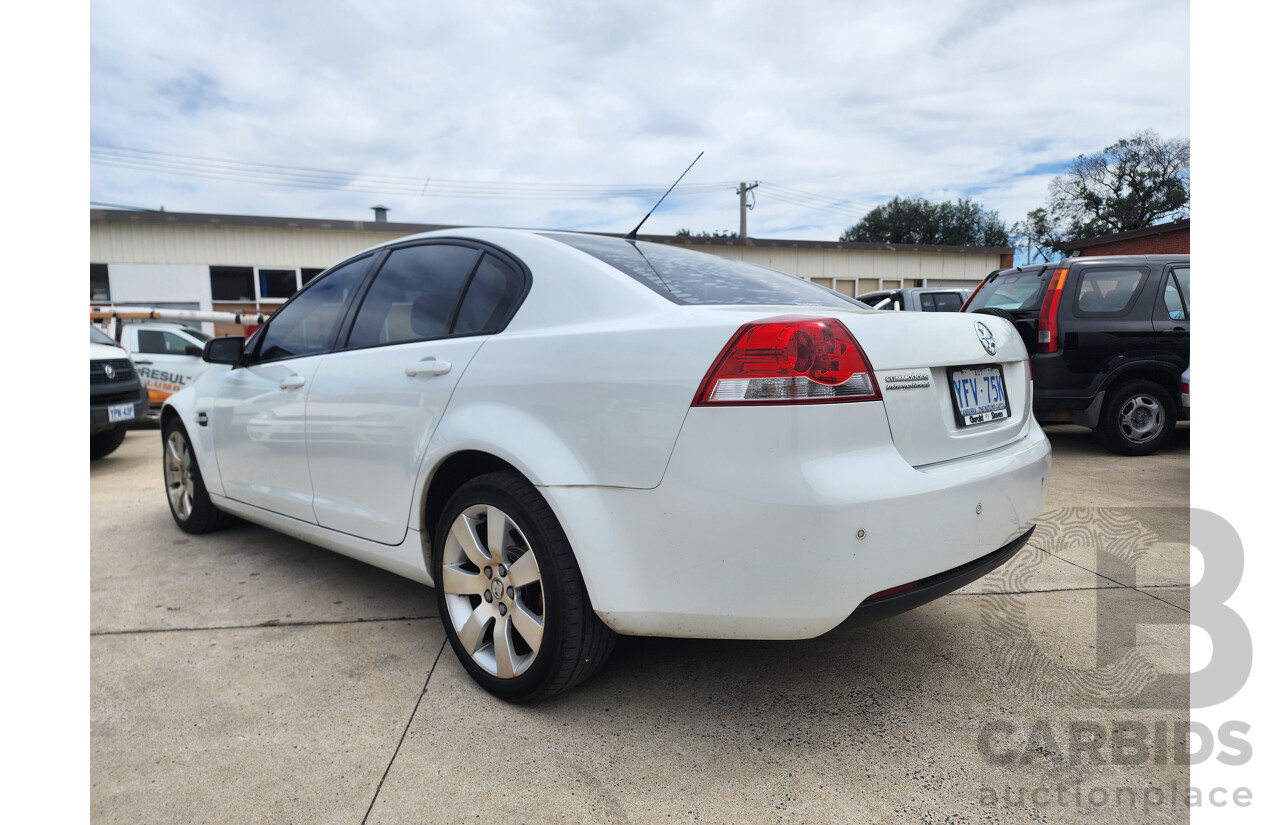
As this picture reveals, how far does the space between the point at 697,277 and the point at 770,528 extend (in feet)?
3.23

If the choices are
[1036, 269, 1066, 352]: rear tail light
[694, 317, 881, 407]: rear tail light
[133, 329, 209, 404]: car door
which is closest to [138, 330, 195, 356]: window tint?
[133, 329, 209, 404]: car door

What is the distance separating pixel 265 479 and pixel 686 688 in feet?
7.24

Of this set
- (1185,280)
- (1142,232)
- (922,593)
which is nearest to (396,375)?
(922,593)

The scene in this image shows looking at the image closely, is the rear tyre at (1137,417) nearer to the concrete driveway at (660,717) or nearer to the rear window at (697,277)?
the concrete driveway at (660,717)

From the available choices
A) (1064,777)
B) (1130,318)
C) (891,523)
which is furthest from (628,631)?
(1130,318)

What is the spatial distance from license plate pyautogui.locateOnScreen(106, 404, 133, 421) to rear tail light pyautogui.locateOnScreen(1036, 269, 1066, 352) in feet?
27.9

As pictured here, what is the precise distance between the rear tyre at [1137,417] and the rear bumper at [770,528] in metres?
5.28

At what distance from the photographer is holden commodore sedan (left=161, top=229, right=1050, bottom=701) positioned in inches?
71.6

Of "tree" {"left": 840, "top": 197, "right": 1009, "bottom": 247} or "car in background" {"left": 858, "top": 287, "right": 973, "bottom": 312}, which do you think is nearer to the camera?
"car in background" {"left": 858, "top": 287, "right": 973, "bottom": 312}

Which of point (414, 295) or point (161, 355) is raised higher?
point (161, 355)

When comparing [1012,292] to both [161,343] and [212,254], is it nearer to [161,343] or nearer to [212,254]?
[161,343]

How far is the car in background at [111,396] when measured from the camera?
709cm

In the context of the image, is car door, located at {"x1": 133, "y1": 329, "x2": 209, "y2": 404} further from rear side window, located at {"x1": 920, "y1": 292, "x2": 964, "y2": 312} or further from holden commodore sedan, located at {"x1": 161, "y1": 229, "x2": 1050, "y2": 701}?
rear side window, located at {"x1": 920, "y1": 292, "x2": 964, "y2": 312}

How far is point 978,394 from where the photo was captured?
2232 mm
